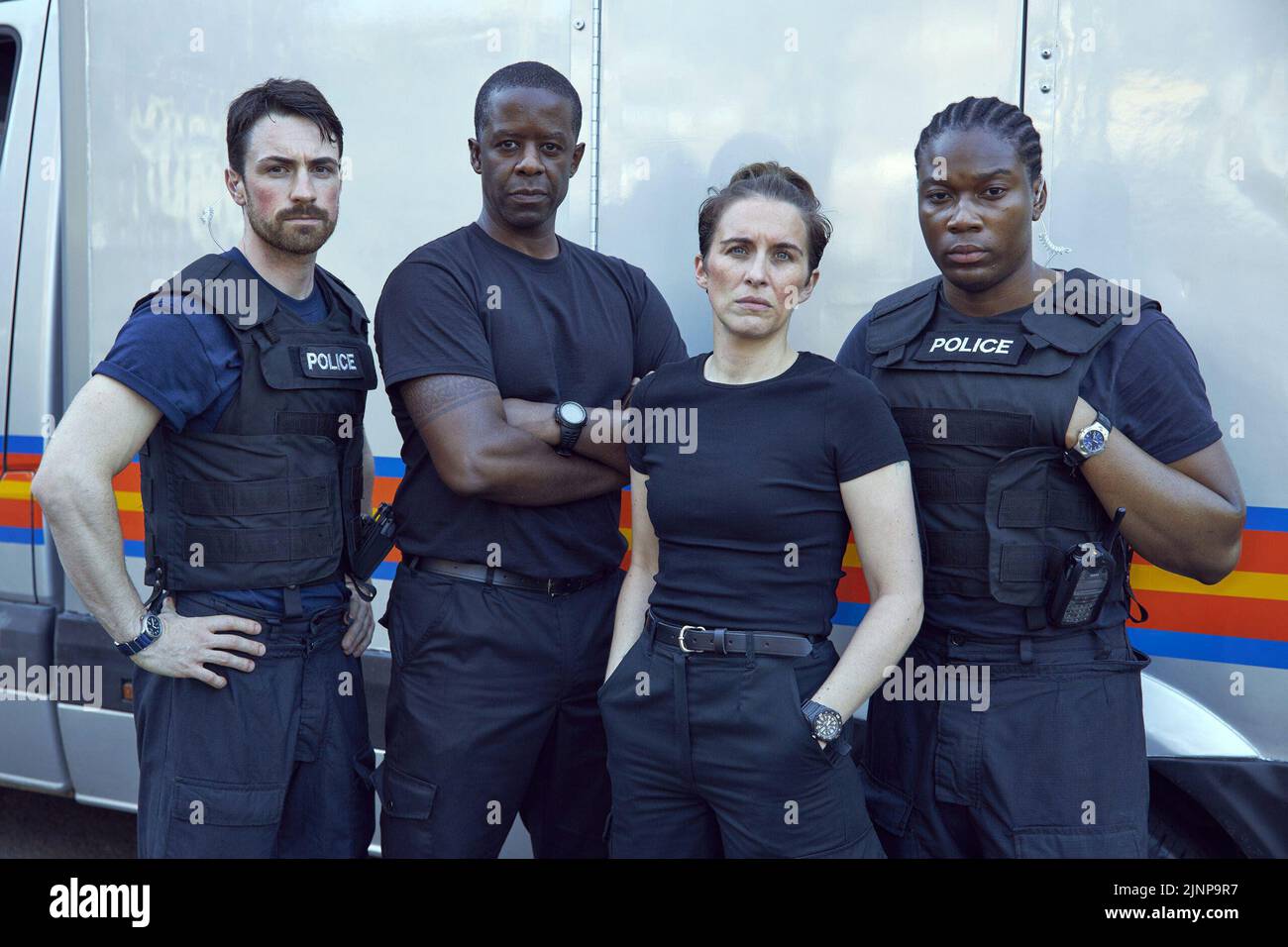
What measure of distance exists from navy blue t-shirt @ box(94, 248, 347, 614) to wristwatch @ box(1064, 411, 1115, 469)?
63.6 inches

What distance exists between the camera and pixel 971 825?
6.95ft

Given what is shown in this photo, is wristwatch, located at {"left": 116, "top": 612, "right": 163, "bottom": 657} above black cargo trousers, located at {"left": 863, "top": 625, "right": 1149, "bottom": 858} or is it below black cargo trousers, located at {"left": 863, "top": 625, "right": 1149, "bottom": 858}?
above

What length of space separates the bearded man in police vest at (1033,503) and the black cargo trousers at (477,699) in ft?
2.39

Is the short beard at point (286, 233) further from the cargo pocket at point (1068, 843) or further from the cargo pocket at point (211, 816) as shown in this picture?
the cargo pocket at point (1068, 843)

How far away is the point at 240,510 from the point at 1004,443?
59.5 inches

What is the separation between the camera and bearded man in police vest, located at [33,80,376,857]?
7.18 ft

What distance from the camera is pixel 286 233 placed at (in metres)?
2.34

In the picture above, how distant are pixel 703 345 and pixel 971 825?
4.04ft

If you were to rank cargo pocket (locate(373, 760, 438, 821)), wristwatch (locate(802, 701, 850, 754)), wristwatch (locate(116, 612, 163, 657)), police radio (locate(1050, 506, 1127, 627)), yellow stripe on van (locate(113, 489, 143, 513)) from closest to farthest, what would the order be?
1. wristwatch (locate(802, 701, 850, 754))
2. police radio (locate(1050, 506, 1127, 627))
3. wristwatch (locate(116, 612, 163, 657))
4. cargo pocket (locate(373, 760, 438, 821))
5. yellow stripe on van (locate(113, 489, 143, 513))

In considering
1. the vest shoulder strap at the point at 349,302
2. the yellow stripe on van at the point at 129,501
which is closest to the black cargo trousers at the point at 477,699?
the vest shoulder strap at the point at 349,302

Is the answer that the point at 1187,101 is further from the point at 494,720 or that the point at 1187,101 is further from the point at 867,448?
the point at 494,720

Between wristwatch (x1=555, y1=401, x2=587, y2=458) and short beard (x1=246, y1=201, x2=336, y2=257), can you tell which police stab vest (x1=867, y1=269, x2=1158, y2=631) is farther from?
short beard (x1=246, y1=201, x2=336, y2=257)

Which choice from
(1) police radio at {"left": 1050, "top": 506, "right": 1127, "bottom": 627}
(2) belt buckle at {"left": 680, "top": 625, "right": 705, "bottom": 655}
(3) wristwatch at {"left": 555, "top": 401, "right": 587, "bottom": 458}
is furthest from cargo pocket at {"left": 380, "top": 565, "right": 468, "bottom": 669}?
(1) police radio at {"left": 1050, "top": 506, "right": 1127, "bottom": 627}
